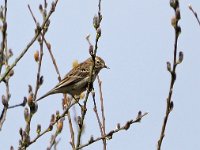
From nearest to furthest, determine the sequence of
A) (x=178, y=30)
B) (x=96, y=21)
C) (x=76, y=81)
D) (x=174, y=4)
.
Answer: (x=178, y=30) < (x=174, y=4) < (x=96, y=21) < (x=76, y=81)

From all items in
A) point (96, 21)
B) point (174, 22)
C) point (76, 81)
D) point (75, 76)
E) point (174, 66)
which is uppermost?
point (75, 76)

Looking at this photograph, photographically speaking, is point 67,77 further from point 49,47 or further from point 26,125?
point 26,125

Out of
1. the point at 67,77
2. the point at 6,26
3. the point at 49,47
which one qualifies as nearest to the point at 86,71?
the point at 67,77

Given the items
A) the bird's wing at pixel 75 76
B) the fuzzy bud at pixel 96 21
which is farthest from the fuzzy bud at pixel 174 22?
the bird's wing at pixel 75 76

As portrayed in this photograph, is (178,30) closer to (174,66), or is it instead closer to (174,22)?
(174,22)

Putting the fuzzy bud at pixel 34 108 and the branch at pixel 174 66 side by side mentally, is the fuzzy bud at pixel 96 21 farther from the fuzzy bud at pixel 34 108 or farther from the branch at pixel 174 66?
the branch at pixel 174 66

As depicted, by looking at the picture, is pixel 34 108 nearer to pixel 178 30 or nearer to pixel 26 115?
pixel 26 115

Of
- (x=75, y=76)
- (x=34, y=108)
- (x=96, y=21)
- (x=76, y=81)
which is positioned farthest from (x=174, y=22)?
(x=75, y=76)

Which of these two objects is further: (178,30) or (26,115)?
(26,115)

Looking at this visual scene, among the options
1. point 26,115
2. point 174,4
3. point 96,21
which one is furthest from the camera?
point 96,21

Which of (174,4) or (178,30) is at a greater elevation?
(174,4)

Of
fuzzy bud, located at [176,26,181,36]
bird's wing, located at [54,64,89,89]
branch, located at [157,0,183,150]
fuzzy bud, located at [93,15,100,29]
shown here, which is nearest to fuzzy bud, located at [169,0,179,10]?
branch, located at [157,0,183,150]

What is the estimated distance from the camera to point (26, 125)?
536 cm

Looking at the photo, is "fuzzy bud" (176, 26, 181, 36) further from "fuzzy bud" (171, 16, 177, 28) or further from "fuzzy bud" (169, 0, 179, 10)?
"fuzzy bud" (169, 0, 179, 10)
